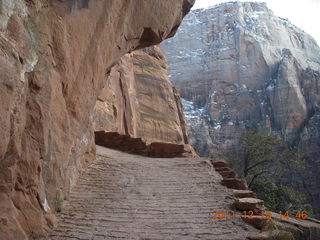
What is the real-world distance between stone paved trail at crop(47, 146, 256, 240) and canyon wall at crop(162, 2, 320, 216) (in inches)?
1184

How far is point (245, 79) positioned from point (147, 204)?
175 feet

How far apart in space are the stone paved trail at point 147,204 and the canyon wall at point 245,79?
98.6 ft

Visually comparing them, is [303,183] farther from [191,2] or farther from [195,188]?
[195,188]

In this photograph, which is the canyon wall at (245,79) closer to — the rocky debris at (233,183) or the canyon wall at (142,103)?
the canyon wall at (142,103)

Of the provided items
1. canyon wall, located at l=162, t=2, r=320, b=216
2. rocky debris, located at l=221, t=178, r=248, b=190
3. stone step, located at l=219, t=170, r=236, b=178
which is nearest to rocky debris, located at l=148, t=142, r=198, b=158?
stone step, located at l=219, t=170, r=236, b=178

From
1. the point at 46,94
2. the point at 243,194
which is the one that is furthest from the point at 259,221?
the point at 46,94

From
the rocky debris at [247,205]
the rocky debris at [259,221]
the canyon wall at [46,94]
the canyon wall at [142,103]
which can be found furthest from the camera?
the canyon wall at [142,103]

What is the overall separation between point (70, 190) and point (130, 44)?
157 inches

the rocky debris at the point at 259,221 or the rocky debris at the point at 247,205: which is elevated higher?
the rocky debris at the point at 247,205

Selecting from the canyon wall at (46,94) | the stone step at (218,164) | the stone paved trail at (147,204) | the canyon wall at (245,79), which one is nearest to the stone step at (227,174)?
the stone paved trail at (147,204)

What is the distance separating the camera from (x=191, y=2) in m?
11.3

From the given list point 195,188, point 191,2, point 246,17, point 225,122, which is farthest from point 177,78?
point 195,188

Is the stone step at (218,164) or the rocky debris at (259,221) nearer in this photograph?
the rocky debris at (259,221)

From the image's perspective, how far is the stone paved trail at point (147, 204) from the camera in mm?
4957
